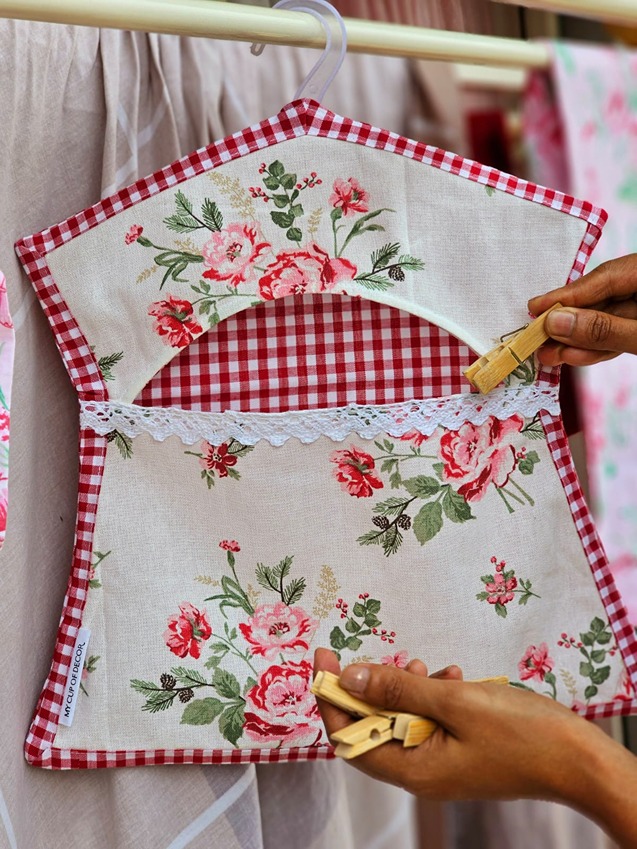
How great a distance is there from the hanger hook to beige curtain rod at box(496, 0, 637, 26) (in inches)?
4.5

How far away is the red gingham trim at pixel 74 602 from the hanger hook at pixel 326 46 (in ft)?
0.85

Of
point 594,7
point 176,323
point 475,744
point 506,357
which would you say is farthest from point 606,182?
point 475,744

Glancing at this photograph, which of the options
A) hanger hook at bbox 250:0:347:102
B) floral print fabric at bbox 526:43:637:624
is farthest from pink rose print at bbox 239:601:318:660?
floral print fabric at bbox 526:43:637:624

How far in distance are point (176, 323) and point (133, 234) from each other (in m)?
0.06

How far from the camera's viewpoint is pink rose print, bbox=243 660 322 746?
0.60 meters

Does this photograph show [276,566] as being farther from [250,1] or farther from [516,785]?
[250,1]

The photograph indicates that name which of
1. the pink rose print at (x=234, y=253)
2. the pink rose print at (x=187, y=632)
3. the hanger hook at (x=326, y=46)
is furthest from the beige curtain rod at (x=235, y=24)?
the pink rose print at (x=187, y=632)

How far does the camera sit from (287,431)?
59 cm

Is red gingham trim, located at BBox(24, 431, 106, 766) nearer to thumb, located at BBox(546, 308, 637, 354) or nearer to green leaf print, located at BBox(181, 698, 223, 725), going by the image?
green leaf print, located at BBox(181, 698, 223, 725)

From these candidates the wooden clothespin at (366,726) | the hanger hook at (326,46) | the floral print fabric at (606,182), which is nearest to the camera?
the wooden clothespin at (366,726)

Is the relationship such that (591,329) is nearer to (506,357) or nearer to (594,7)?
(506,357)

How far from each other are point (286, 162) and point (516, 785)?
38 centimetres

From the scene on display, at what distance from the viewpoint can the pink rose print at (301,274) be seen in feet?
1.90

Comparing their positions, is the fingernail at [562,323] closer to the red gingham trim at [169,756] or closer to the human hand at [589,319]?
the human hand at [589,319]
